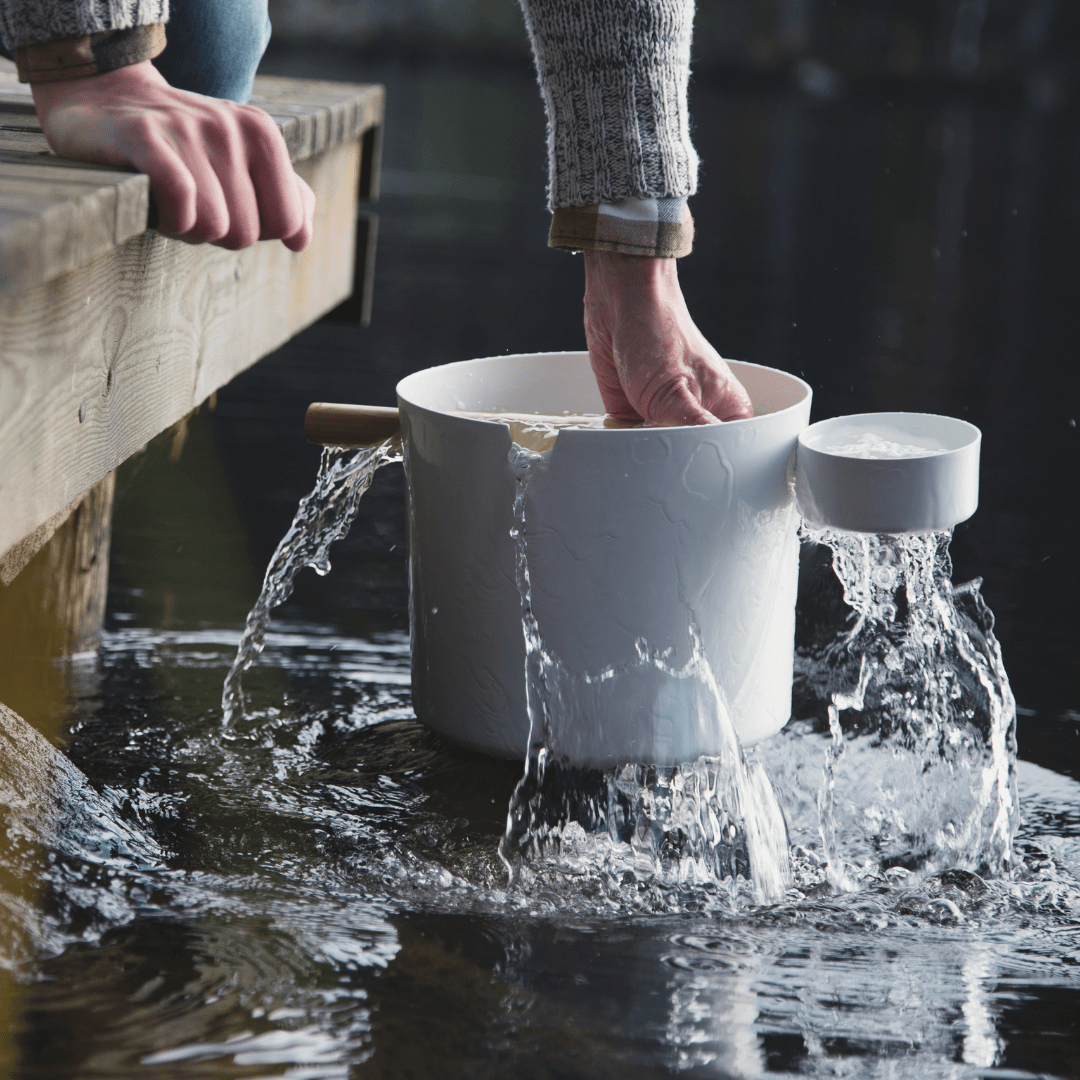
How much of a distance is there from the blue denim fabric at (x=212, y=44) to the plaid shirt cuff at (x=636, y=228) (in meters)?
0.43

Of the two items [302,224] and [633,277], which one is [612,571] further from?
[302,224]

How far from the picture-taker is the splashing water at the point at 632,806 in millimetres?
1058

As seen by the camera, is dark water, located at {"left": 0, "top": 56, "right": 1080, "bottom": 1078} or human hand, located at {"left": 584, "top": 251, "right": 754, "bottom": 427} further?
human hand, located at {"left": 584, "top": 251, "right": 754, "bottom": 427}

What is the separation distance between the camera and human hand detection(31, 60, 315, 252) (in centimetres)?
94

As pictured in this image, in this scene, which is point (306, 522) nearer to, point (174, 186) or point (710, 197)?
point (174, 186)

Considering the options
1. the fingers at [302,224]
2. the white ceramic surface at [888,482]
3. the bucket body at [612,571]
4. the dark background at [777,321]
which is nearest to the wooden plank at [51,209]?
the fingers at [302,224]

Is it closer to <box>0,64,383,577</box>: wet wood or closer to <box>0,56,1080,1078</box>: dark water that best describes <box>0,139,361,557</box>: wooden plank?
<box>0,64,383,577</box>: wet wood

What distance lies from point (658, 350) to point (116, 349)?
0.41 metres

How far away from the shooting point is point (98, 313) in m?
0.98

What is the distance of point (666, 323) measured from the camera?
3.55 feet

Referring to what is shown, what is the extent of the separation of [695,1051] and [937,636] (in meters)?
0.50

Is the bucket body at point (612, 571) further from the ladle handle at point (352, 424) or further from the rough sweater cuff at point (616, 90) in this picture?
the rough sweater cuff at point (616, 90)

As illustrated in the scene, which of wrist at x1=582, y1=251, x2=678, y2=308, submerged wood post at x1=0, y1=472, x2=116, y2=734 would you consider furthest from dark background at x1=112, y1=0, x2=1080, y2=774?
wrist at x1=582, y1=251, x2=678, y2=308

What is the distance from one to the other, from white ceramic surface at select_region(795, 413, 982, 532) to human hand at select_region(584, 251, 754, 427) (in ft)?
0.28
